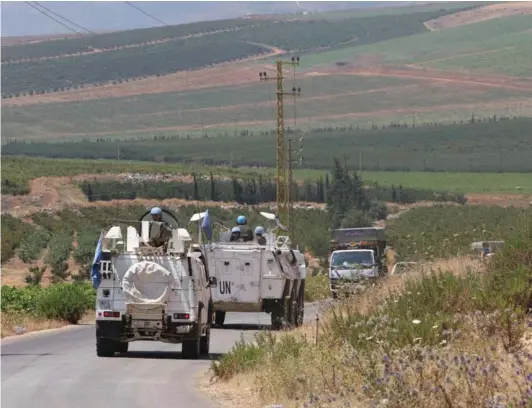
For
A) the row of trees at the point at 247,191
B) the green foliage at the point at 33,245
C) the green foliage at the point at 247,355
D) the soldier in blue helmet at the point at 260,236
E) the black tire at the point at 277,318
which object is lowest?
the green foliage at the point at 33,245

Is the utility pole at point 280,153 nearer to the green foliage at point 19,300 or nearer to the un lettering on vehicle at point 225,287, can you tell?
the green foliage at point 19,300

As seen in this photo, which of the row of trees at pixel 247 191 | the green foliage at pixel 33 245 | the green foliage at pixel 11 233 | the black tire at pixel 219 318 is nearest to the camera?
the black tire at pixel 219 318

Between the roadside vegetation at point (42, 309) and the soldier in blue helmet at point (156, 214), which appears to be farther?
the roadside vegetation at point (42, 309)

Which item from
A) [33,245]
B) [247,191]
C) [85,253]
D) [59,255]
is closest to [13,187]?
[247,191]

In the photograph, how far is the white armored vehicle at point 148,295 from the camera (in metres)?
25.6

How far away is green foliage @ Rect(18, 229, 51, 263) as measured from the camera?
251ft

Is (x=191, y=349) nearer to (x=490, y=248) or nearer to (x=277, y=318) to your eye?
(x=490, y=248)

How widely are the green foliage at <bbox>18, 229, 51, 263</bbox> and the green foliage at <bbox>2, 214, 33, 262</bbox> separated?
18.1 inches

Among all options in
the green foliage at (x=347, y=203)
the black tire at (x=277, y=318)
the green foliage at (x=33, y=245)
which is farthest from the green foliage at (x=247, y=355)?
the green foliage at (x=347, y=203)

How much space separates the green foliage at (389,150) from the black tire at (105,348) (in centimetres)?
9761

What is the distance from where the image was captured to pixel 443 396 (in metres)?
13.0

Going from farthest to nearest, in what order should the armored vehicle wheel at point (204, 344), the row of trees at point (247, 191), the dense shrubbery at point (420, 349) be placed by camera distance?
the row of trees at point (247, 191), the armored vehicle wheel at point (204, 344), the dense shrubbery at point (420, 349)

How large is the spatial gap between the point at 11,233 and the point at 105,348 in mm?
61674

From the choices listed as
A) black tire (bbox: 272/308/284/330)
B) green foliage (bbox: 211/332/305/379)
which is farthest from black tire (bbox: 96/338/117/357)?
black tire (bbox: 272/308/284/330)
